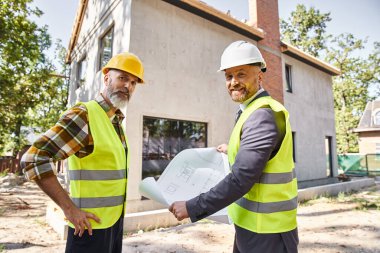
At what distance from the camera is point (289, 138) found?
5.24ft

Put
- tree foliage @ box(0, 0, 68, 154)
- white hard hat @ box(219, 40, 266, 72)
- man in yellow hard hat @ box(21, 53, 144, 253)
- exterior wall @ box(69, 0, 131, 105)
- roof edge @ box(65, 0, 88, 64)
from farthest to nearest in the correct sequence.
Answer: roof edge @ box(65, 0, 88, 64), tree foliage @ box(0, 0, 68, 154), exterior wall @ box(69, 0, 131, 105), white hard hat @ box(219, 40, 266, 72), man in yellow hard hat @ box(21, 53, 144, 253)

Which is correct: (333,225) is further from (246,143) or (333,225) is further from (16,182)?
(16,182)

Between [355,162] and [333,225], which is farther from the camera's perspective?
[355,162]

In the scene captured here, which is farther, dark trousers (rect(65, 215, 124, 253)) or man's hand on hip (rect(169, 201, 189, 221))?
dark trousers (rect(65, 215, 124, 253))

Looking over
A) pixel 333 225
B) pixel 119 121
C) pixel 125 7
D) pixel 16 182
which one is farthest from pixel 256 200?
pixel 16 182

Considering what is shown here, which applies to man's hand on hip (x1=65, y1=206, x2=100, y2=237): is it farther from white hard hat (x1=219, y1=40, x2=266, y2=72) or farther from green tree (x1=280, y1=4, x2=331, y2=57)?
green tree (x1=280, y1=4, x2=331, y2=57)

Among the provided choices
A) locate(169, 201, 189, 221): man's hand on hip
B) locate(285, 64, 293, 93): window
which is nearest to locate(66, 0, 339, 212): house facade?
locate(285, 64, 293, 93): window

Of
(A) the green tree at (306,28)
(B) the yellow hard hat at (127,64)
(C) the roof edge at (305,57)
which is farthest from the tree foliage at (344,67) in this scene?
(B) the yellow hard hat at (127,64)

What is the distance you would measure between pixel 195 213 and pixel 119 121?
115 cm

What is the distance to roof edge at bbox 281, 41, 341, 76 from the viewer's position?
1102 cm

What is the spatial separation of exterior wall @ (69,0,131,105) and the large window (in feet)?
7.37

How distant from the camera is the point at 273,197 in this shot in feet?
5.02

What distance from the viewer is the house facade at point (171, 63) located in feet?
21.1

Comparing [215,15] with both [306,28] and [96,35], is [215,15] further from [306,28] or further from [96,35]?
[306,28]
